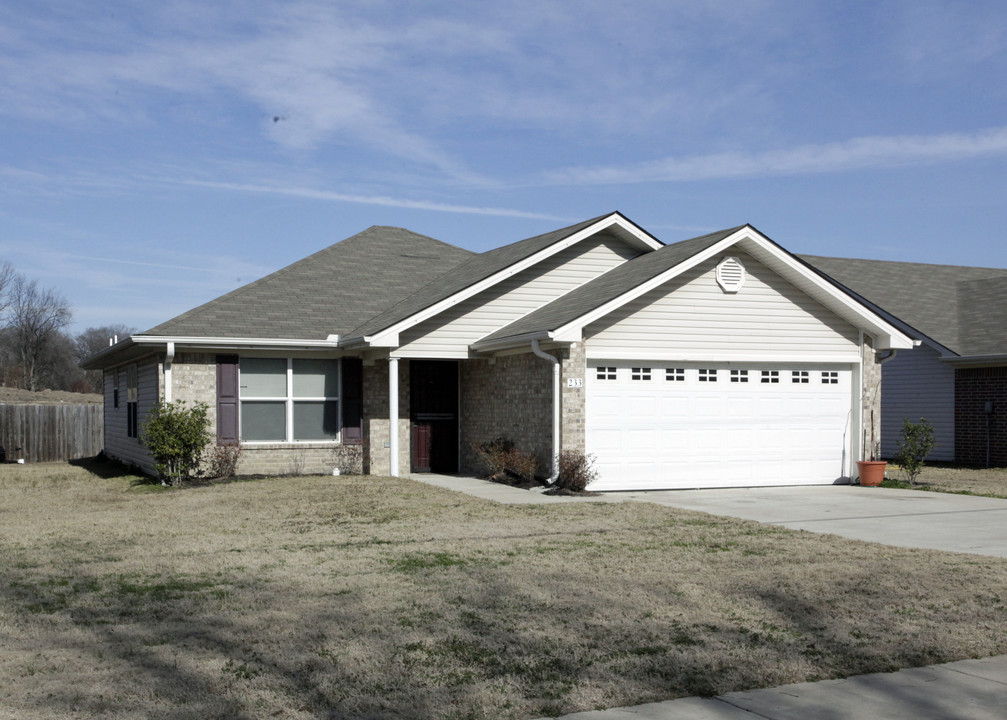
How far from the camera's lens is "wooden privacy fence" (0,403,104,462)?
2853 centimetres

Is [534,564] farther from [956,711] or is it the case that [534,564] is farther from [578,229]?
[578,229]

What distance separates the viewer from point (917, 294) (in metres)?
28.3

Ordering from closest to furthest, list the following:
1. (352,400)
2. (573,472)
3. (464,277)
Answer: (573,472) < (352,400) < (464,277)

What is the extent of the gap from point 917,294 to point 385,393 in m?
17.1

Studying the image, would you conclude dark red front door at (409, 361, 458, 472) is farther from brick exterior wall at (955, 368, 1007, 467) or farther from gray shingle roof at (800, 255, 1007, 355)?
brick exterior wall at (955, 368, 1007, 467)

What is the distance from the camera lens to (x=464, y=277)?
20531 millimetres

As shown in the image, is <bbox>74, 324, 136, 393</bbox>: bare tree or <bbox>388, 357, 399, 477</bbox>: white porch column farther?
<bbox>74, 324, 136, 393</bbox>: bare tree

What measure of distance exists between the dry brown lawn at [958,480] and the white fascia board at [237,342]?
11254 millimetres

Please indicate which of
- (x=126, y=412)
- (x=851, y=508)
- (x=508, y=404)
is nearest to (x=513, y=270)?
(x=508, y=404)

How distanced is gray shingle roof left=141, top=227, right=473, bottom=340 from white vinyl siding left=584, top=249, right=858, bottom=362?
18.8ft

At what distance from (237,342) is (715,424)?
894 centimetres

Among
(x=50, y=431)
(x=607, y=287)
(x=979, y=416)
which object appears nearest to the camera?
(x=607, y=287)

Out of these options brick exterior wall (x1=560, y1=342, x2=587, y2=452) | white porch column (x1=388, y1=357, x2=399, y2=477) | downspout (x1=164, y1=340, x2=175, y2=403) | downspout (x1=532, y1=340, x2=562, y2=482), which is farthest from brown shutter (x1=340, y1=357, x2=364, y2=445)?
brick exterior wall (x1=560, y1=342, x2=587, y2=452)

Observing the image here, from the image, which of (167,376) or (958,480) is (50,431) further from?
(958,480)
